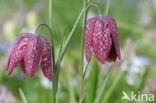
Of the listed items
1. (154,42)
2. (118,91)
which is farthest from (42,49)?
(154,42)

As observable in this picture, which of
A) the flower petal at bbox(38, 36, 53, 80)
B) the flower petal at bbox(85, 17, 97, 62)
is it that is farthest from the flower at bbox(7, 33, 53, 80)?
the flower petal at bbox(85, 17, 97, 62)

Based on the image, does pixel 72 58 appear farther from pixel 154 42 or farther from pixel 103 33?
pixel 103 33

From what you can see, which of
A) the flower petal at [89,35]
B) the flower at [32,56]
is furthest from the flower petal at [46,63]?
the flower petal at [89,35]

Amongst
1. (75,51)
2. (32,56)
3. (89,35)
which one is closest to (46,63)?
(32,56)

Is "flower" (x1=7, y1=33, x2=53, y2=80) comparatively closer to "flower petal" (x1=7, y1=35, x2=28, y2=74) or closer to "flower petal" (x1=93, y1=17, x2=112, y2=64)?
"flower petal" (x1=7, y1=35, x2=28, y2=74)

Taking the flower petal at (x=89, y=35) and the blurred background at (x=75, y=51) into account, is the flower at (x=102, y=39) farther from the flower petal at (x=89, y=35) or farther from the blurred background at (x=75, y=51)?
the blurred background at (x=75, y=51)

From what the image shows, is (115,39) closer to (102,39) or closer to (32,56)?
(102,39)
